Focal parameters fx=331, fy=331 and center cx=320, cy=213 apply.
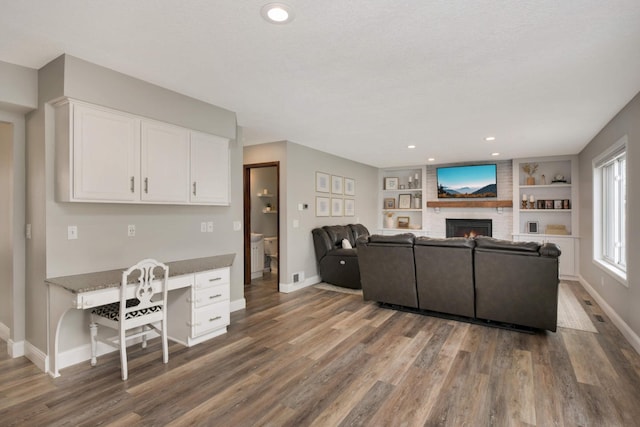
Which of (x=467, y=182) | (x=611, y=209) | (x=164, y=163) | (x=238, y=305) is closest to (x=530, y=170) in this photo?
(x=467, y=182)

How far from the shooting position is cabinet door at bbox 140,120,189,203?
10.2 feet

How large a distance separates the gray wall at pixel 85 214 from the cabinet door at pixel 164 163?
14cm

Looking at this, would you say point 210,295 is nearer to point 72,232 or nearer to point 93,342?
point 93,342

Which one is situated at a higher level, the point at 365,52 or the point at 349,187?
the point at 365,52

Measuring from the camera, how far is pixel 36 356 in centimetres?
284

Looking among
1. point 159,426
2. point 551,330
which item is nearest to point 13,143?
point 159,426

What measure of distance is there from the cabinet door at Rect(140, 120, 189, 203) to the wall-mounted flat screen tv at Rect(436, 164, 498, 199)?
6.22 m

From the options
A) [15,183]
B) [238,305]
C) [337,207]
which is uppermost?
[15,183]

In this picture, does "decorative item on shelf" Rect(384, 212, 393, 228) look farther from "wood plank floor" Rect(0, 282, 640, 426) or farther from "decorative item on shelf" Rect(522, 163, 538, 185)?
"wood plank floor" Rect(0, 282, 640, 426)

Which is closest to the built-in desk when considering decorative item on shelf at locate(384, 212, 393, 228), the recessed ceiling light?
the recessed ceiling light

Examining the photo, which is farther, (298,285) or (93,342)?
(298,285)

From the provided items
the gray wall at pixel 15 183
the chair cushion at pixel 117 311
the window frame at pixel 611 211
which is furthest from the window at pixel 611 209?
the gray wall at pixel 15 183

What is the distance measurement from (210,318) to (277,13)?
9.14 ft

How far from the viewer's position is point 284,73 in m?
2.84
